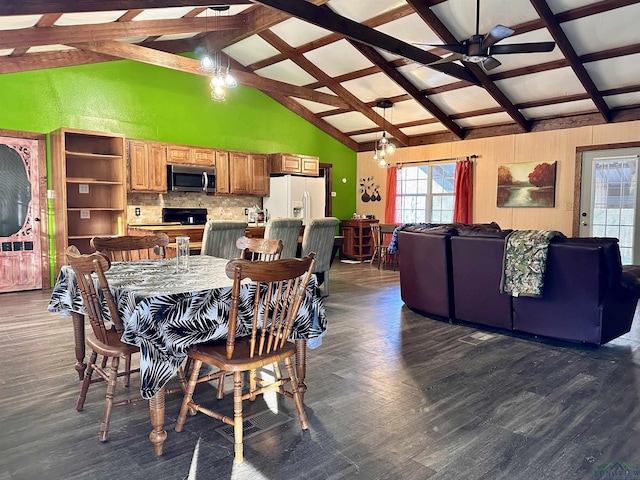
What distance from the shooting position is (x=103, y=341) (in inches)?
90.3

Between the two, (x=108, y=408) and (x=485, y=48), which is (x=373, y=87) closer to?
(x=485, y=48)

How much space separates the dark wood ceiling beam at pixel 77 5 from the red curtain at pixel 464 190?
18.2 feet

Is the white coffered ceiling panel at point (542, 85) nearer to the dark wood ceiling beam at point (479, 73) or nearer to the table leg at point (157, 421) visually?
the dark wood ceiling beam at point (479, 73)

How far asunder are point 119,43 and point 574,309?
6118mm

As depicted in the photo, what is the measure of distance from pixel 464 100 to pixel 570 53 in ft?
7.04

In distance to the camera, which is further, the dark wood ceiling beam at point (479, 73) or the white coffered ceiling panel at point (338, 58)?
the white coffered ceiling panel at point (338, 58)

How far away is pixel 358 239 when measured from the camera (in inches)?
389

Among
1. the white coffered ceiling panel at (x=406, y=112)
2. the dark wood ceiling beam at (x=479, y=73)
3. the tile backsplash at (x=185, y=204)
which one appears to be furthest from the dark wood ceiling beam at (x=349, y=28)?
the tile backsplash at (x=185, y=204)

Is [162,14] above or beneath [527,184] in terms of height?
above

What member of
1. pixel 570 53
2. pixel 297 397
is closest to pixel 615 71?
pixel 570 53

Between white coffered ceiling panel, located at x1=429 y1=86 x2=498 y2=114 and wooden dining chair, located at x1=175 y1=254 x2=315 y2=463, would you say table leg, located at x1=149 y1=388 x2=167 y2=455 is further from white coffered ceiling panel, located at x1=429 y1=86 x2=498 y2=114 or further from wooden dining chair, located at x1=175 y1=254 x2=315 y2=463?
white coffered ceiling panel, located at x1=429 y1=86 x2=498 y2=114

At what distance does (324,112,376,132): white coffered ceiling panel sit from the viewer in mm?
9508

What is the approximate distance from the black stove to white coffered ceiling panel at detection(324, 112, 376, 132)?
3.70 metres

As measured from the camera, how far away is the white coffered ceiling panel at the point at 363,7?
5918 millimetres
